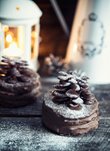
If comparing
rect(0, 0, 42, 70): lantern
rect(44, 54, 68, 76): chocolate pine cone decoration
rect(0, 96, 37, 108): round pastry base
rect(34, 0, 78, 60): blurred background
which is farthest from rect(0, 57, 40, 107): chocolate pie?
rect(34, 0, 78, 60): blurred background

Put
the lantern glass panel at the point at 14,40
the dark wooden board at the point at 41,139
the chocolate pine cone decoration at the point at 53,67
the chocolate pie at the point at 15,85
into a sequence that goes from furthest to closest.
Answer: the chocolate pine cone decoration at the point at 53,67
the lantern glass panel at the point at 14,40
the chocolate pie at the point at 15,85
the dark wooden board at the point at 41,139

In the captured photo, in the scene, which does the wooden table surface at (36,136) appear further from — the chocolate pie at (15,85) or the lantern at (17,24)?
the lantern at (17,24)

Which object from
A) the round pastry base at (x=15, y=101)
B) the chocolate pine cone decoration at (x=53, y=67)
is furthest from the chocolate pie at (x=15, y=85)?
the chocolate pine cone decoration at (x=53, y=67)

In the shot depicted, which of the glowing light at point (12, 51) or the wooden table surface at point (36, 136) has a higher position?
the glowing light at point (12, 51)

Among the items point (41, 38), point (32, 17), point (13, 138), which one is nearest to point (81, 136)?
point (13, 138)

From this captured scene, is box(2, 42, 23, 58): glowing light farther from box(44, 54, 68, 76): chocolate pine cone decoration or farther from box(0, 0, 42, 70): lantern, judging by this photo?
box(44, 54, 68, 76): chocolate pine cone decoration
